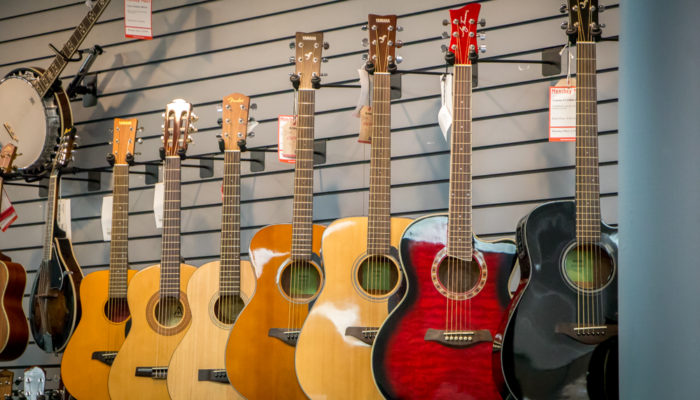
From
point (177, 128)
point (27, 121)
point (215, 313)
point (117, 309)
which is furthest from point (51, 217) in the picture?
point (215, 313)

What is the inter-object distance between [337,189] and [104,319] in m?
1.43

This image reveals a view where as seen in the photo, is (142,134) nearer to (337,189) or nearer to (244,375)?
(337,189)

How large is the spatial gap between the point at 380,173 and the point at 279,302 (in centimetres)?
75

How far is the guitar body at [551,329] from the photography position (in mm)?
2902

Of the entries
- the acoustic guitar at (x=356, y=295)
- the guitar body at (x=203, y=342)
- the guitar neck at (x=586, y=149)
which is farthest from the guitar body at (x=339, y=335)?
the guitar neck at (x=586, y=149)

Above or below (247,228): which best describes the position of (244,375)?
below

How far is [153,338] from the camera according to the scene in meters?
4.23

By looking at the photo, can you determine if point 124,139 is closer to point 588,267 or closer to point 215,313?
point 215,313

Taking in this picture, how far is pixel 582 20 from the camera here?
3377 mm

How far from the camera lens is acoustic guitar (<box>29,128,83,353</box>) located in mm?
4660

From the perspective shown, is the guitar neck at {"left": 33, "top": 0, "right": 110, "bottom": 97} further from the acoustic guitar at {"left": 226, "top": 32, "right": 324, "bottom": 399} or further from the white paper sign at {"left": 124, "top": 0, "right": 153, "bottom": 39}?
the acoustic guitar at {"left": 226, "top": 32, "right": 324, "bottom": 399}

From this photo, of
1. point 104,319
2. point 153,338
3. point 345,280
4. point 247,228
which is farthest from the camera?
point 247,228

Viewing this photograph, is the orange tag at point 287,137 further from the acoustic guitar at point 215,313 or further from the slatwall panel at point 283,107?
the slatwall panel at point 283,107

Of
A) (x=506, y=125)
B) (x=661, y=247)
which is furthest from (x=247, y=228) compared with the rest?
(x=661, y=247)
